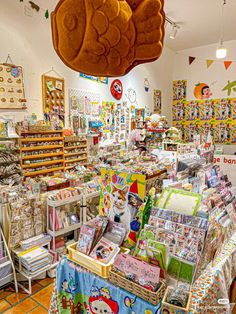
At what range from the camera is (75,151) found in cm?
432

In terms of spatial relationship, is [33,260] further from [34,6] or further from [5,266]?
[34,6]

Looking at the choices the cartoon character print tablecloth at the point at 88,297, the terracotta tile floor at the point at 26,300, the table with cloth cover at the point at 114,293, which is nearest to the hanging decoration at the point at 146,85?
the terracotta tile floor at the point at 26,300

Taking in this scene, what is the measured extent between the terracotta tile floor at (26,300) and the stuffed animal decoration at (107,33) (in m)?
2.05

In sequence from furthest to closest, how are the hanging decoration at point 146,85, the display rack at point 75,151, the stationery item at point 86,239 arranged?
the hanging decoration at point 146,85 → the display rack at point 75,151 → the stationery item at point 86,239

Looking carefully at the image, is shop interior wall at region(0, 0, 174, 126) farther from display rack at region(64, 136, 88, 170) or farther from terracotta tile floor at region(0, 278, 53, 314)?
terracotta tile floor at region(0, 278, 53, 314)

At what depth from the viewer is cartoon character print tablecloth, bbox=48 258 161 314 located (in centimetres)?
119

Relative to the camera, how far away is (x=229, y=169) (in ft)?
13.3

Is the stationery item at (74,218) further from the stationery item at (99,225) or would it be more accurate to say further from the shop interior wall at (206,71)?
the shop interior wall at (206,71)

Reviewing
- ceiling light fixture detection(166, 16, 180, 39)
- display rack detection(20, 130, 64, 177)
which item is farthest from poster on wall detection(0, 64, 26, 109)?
ceiling light fixture detection(166, 16, 180, 39)

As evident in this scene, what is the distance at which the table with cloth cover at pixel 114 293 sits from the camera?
1.17 meters

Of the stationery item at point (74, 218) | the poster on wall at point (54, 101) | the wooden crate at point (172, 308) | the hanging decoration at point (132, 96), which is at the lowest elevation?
Result: the stationery item at point (74, 218)

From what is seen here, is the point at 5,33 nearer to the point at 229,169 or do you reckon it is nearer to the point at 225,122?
the point at 229,169

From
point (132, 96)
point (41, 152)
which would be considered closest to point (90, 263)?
point (41, 152)

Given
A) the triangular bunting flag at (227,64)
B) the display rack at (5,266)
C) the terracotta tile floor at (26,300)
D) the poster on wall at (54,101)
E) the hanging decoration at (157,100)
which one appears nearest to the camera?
the terracotta tile floor at (26,300)
